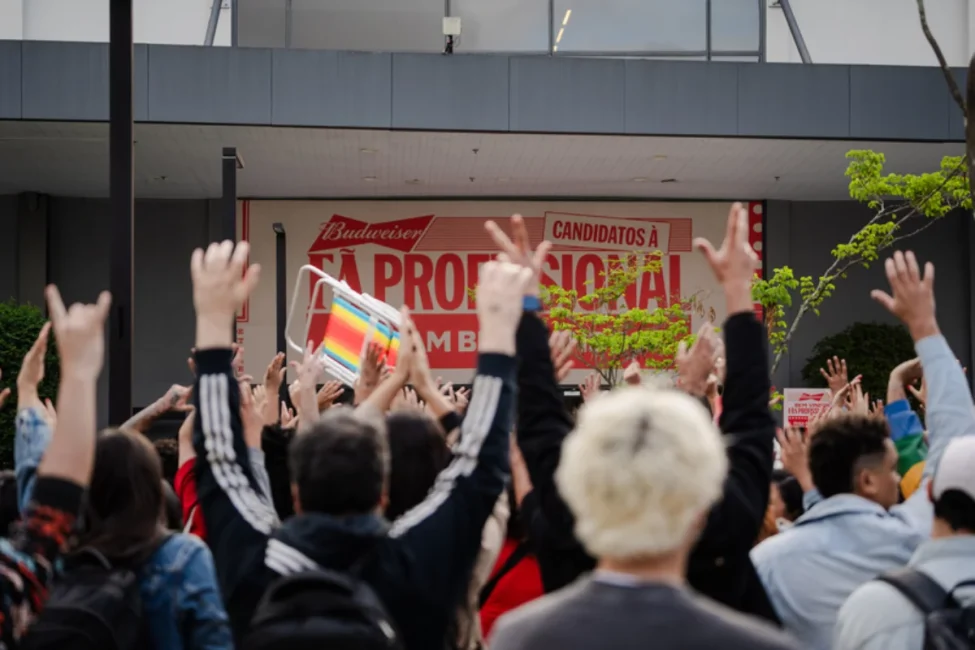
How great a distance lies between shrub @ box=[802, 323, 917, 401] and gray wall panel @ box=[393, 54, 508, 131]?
30.6ft

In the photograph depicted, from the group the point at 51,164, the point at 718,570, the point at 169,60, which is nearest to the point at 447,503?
the point at 718,570

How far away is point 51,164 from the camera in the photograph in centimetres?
2347

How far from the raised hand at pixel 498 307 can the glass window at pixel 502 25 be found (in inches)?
806

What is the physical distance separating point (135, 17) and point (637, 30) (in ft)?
34.2

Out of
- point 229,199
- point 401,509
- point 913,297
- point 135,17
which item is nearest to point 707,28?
point 135,17

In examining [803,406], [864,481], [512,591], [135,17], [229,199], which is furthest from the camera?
[135,17]

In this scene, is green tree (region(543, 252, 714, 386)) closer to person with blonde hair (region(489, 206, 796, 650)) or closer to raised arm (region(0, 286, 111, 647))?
raised arm (region(0, 286, 111, 647))

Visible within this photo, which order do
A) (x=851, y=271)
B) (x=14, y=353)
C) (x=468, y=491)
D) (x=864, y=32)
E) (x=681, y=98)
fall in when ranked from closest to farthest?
(x=468, y=491)
(x=681, y=98)
(x=14, y=353)
(x=864, y=32)
(x=851, y=271)

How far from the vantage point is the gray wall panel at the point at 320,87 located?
19.6 m

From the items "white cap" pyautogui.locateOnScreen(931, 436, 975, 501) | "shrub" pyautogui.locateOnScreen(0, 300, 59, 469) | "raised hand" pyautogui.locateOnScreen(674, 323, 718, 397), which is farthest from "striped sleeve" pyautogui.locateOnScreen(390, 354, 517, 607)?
"shrub" pyautogui.locateOnScreen(0, 300, 59, 469)

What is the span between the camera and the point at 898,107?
2114 centimetres

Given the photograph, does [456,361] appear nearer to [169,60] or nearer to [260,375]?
[260,375]

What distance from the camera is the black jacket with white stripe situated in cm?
289

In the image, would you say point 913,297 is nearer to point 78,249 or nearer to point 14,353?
point 14,353
